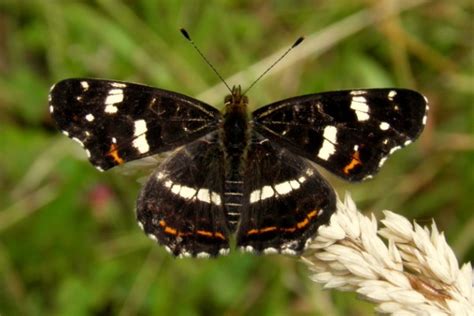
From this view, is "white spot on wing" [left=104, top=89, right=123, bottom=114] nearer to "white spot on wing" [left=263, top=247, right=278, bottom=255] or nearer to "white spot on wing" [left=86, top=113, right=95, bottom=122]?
"white spot on wing" [left=86, top=113, right=95, bottom=122]

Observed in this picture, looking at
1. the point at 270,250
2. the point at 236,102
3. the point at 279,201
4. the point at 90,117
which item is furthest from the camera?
the point at 236,102

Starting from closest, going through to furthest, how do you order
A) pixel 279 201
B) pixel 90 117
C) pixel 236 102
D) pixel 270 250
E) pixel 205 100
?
pixel 270 250 < pixel 279 201 < pixel 90 117 < pixel 236 102 < pixel 205 100

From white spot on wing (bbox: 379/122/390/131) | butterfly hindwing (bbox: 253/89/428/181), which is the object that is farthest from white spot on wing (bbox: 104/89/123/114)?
white spot on wing (bbox: 379/122/390/131)

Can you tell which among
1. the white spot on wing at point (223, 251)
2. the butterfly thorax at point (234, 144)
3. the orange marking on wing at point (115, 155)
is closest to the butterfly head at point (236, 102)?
the butterfly thorax at point (234, 144)

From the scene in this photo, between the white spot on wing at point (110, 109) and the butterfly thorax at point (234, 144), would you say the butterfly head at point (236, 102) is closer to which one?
the butterfly thorax at point (234, 144)

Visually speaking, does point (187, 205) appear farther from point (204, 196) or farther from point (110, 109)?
point (110, 109)

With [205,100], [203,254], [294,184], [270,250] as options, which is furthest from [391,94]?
[205,100]

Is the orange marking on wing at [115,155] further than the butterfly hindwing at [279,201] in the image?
Yes

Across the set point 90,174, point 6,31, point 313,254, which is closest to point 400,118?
point 313,254
